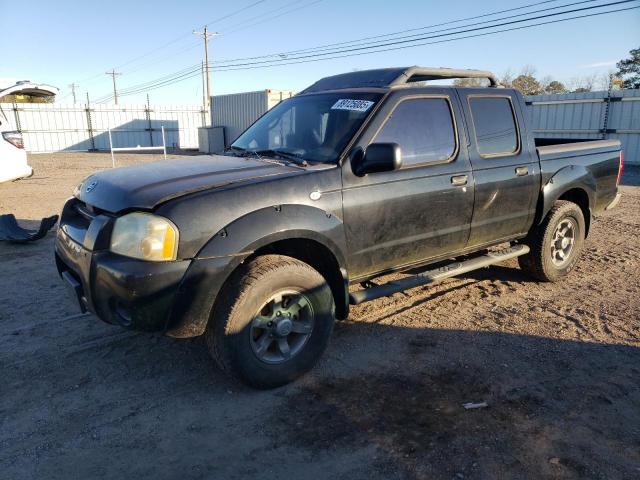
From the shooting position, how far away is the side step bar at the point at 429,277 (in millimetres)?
3811

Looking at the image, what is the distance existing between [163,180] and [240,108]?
79.0 feet

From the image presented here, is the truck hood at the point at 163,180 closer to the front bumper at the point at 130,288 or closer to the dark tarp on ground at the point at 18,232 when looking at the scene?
the front bumper at the point at 130,288

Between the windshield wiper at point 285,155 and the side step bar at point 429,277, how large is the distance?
105cm

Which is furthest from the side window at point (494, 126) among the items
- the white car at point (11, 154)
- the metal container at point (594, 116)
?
the metal container at point (594, 116)

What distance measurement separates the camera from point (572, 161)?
5273 mm

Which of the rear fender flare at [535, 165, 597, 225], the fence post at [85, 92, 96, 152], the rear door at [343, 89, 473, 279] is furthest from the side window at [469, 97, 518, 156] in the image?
the fence post at [85, 92, 96, 152]

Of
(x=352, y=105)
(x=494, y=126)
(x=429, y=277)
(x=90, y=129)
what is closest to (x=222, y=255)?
(x=352, y=105)

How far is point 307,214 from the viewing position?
10.9 ft

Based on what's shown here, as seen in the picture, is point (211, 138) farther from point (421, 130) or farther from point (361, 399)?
point (361, 399)

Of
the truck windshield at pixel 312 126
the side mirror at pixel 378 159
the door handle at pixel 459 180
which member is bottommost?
the door handle at pixel 459 180

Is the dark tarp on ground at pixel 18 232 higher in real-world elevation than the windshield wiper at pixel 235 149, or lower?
lower

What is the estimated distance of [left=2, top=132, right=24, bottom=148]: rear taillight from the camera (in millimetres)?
9421

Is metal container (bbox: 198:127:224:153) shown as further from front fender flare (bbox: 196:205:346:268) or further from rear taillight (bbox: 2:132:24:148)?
front fender flare (bbox: 196:205:346:268)

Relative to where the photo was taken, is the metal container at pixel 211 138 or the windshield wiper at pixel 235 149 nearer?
the windshield wiper at pixel 235 149
